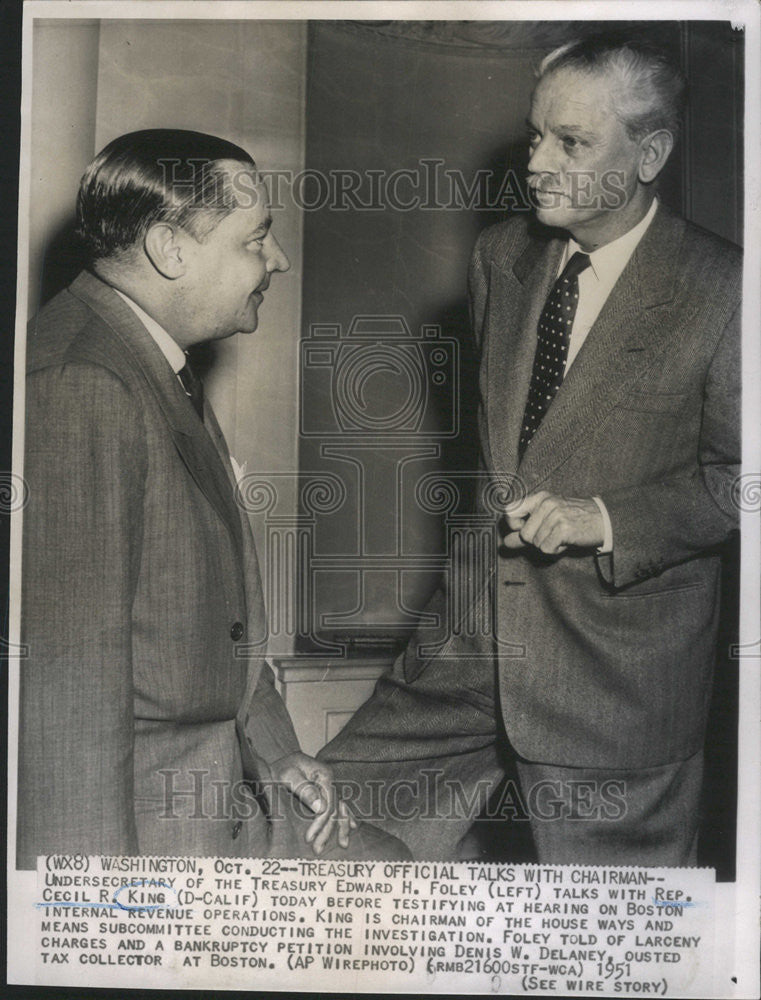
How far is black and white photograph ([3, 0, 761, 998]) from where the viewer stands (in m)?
2.02

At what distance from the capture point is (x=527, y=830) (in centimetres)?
208

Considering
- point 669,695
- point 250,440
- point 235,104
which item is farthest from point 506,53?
point 669,695

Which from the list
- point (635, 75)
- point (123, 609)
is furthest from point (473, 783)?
point (635, 75)

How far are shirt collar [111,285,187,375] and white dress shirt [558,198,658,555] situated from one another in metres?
0.72

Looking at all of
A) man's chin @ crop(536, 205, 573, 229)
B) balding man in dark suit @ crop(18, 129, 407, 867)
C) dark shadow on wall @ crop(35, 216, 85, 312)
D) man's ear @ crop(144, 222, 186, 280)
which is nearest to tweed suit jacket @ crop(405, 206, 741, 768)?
man's chin @ crop(536, 205, 573, 229)

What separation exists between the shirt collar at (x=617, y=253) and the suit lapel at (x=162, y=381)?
0.80 meters

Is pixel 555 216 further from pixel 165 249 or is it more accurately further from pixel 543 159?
pixel 165 249

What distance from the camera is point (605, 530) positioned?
2.02 m

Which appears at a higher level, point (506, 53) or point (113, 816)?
point (506, 53)

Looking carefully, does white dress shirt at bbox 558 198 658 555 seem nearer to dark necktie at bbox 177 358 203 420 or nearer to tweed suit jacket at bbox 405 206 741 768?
tweed suit jacket at bbox 405 206 741 768

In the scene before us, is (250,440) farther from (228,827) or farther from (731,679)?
(731,679)

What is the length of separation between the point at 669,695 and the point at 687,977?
1.73 ft

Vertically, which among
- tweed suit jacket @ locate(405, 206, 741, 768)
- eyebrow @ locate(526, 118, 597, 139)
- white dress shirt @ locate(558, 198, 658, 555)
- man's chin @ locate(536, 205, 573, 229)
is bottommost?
tweed suit jacket @ locate(405, 206, 741, 768)

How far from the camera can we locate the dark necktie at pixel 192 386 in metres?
2.07
